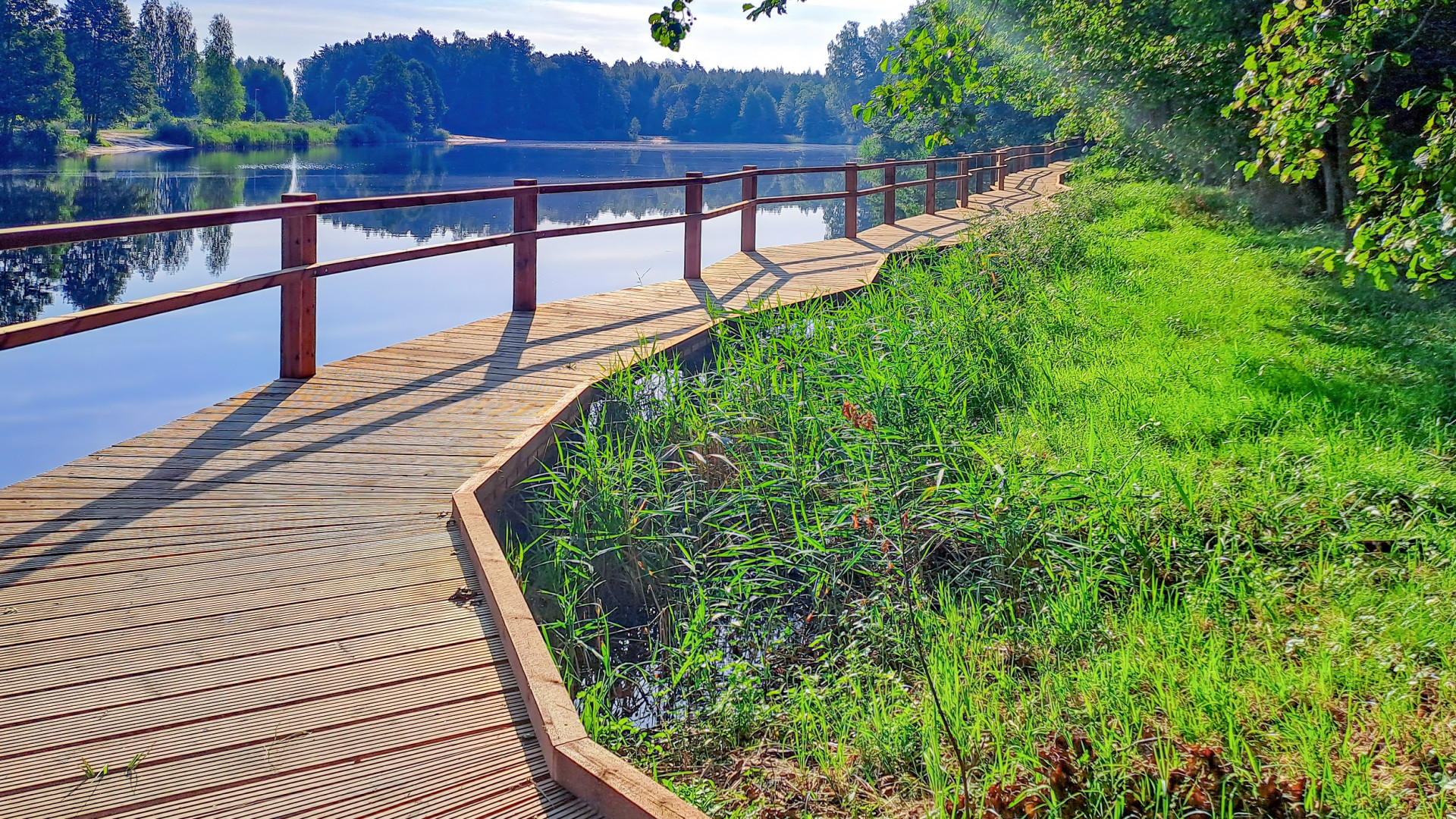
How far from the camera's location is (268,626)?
10.2ft

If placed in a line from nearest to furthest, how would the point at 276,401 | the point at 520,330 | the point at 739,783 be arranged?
1. the point at 739,783
2. the point at 276,401
3. the point at 520,330

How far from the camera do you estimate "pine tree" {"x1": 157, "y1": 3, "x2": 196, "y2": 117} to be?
90.8 m

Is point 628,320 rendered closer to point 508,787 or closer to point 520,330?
point 520,330

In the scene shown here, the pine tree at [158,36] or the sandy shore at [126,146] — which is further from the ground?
the pine tree at [158,36]

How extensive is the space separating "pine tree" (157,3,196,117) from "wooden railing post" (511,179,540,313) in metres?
94.5

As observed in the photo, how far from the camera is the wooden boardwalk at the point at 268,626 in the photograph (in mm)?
2381

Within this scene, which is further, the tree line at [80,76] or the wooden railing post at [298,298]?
the tree line at [80,76]

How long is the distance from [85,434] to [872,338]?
12.5 m

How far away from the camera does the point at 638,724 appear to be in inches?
141

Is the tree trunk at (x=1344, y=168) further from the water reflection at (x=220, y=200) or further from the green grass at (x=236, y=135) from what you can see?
the green grass at (x=236, y=135)

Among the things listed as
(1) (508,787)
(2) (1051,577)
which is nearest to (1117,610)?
(2) (1051,577)

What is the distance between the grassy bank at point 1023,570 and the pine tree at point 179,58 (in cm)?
9782

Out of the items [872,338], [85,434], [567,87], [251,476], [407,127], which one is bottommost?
[85,434]

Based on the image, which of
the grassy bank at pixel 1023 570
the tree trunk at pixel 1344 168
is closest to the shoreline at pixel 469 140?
the tree trunk at pixel 1344 168
